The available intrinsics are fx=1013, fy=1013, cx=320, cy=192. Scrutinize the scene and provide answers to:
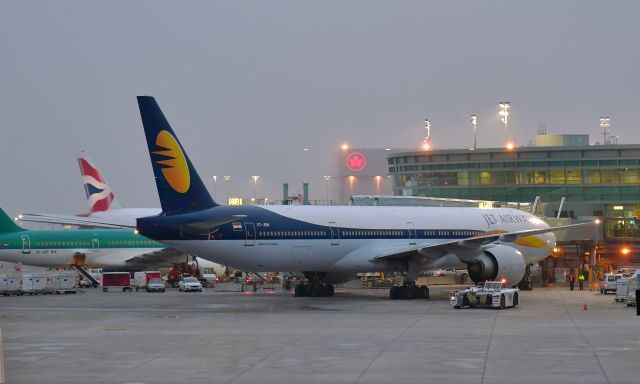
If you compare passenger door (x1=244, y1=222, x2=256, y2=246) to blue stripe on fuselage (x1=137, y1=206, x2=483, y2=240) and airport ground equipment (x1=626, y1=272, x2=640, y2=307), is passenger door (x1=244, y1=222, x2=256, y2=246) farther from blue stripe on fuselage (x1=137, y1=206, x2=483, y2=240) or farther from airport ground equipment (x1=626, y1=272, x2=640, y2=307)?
airport ground equipment (x1=626, y1=272, x2=640, y2=307)

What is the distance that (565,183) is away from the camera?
79.2m

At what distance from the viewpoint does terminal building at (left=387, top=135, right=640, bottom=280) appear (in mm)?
76562

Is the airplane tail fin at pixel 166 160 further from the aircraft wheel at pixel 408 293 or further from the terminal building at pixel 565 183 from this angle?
the terminal building at pixel 565 183

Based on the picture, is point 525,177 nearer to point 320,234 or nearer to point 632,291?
point 632,291

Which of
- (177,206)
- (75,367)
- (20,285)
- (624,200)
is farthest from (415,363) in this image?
(624,200)

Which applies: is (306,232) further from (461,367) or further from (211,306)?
(461,367)

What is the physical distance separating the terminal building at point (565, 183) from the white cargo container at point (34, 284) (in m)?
34.7

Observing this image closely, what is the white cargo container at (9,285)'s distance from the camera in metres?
57.4

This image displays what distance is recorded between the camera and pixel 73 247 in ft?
232

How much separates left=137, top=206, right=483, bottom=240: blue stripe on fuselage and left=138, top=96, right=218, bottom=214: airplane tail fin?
2.40ft

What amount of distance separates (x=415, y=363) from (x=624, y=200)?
191ft

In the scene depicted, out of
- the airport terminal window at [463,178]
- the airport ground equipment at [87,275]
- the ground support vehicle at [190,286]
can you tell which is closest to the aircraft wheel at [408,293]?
the ground support vehicle at [190,286]

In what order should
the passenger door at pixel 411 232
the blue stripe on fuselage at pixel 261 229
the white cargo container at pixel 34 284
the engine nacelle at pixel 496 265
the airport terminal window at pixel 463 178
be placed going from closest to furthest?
the blue stripe on fuselage at pixel 261 229 < the engine nacelle at pixel 496 265 < the passenger door at pixel 411 232 < the white cargo container at pixel 34 284 < the airport terminal window at pixel 463 178

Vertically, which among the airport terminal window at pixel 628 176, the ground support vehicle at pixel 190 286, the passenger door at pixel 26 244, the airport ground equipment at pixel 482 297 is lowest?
the airport ground equipment at pixel 482 297
